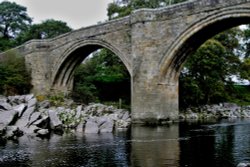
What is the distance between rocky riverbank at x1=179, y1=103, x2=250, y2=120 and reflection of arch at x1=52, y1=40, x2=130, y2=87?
7.73 metres

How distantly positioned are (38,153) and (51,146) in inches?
55.5

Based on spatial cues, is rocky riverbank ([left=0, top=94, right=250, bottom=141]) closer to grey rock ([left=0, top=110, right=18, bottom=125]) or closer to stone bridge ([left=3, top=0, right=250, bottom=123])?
grey rock ([left=0, top=110, right=18, bottom=125])

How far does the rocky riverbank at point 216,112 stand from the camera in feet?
93.1

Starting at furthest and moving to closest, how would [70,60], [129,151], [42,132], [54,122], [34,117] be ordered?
[70,60]
[54,122]
[34,117]
[42,132]
[129,151]

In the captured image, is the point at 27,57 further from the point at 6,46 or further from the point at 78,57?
the point at 6,46

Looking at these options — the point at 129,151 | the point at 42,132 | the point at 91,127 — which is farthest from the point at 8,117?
the point at 129,151

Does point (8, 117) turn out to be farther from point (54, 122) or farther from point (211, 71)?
point (211, 71)

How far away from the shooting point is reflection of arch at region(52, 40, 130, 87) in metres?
28.0

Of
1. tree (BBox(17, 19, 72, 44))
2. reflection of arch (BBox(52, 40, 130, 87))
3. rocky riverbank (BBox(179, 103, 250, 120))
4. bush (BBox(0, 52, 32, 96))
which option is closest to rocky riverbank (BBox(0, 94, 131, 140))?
bush (BBox(0, 52, 32, 96))

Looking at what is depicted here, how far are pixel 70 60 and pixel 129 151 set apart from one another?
65.0 ft

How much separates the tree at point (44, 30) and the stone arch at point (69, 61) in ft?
58.7

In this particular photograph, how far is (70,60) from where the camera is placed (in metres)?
30.3

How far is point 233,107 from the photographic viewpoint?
33.4 metres

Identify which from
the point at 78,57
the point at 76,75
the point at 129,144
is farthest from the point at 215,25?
the point at 76,75
